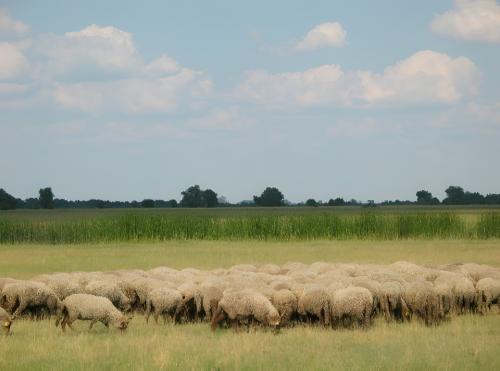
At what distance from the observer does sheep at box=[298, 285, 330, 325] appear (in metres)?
13.6

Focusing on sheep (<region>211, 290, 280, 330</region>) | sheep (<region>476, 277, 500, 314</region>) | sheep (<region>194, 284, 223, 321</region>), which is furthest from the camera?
sheep (<region>476, 277, 500, 314</region>)

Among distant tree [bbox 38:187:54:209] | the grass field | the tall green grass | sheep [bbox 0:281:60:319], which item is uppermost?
distant tree [bbox 38:187:54:209]

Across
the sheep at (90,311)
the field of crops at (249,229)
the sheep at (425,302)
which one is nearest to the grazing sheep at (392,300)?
the sheep at (425,302)

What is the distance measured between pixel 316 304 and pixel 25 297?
210 inches

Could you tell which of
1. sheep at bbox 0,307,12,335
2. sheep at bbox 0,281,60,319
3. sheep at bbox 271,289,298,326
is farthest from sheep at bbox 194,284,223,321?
sheep at bbox 0,307,12,335

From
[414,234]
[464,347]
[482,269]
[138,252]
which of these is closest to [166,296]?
[464,347]

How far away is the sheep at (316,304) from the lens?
1355 cm

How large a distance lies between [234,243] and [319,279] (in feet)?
72.9

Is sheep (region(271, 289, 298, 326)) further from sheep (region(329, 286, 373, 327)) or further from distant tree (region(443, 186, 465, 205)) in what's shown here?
distant tree (region(443, 186, 465, 205))

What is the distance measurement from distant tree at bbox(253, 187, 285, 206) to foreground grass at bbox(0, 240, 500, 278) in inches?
3269

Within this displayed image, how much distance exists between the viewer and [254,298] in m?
13.2

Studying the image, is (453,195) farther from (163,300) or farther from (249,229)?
(163,300)

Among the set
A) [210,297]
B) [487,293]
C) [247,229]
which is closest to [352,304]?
[210,297]

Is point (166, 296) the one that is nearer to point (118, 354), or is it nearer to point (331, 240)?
point (118, 354)
